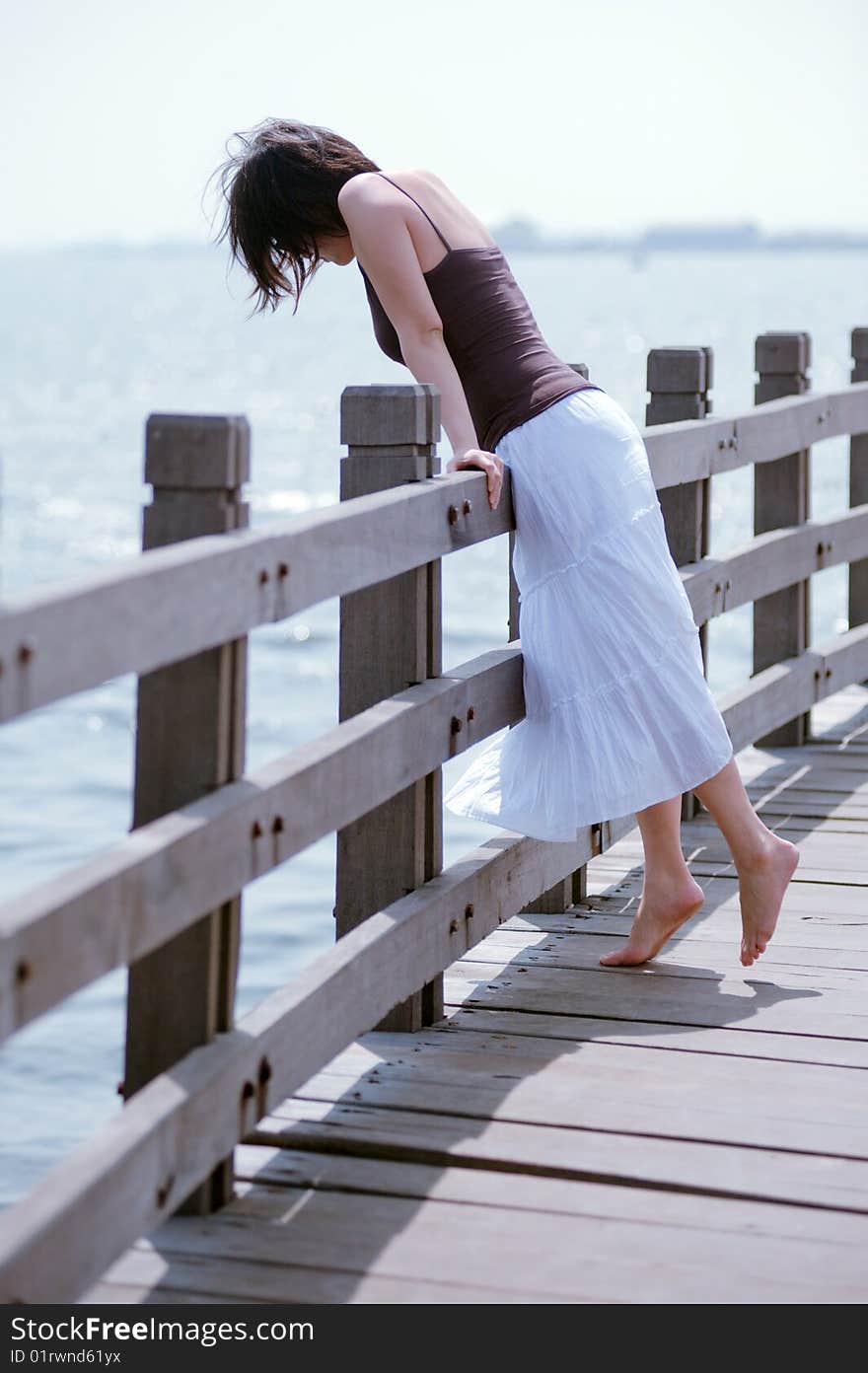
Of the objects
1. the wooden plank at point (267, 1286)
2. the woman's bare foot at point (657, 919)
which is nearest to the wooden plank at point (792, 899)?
the woman's bare foot at point (657, 919)

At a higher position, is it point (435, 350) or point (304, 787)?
point (435, 350)

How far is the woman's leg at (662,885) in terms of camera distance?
3604 millimetres

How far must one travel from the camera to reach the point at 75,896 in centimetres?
204

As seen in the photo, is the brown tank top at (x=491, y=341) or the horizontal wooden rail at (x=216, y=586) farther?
the brown tank top at (x=491, y=341)

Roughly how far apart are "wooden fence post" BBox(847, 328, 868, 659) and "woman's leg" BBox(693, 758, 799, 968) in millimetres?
2924

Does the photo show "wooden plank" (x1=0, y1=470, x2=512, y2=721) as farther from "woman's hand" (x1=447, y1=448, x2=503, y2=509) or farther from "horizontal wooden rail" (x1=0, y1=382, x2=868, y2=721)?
"woman's hand" (x1=447, y1=448, x2=503, y2=509)

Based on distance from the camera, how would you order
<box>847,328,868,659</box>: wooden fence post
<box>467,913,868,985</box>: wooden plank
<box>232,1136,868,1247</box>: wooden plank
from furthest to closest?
<box>847,328,868,659</box>: wooden fence post → <box>467,913,868,985</box>: wooden plank → <box>232,1136,868,1247</box>: wooden plank

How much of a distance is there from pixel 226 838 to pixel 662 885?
140 centimetres

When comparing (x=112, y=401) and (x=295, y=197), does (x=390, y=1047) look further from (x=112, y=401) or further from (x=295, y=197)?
(x=112, y=401)

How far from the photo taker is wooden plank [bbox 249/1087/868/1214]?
8.84ft

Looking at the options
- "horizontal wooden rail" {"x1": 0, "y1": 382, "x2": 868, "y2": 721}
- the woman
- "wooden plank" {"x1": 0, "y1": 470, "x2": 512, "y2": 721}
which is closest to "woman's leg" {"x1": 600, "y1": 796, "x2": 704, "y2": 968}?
the woman

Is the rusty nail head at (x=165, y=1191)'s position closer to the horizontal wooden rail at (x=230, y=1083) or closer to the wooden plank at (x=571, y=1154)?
the horizontal wooden rail at (x=230, y=1083)

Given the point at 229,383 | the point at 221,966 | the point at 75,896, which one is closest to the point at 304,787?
the point at 221,966
